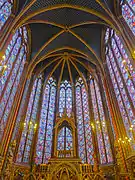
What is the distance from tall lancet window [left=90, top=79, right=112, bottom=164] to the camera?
13.2m

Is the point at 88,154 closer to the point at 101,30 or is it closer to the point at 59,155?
the point at 59,155

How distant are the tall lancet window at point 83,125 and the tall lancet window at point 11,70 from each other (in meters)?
7.03

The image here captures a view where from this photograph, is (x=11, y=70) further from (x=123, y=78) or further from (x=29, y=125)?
(x=123, y=78)

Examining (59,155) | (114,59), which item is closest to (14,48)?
(114,59)

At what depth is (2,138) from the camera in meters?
11.2

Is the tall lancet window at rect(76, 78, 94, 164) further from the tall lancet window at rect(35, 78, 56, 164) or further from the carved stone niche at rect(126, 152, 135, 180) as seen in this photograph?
the carved stone niche at rect(126, 152, 135, 180)

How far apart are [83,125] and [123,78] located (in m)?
6.41

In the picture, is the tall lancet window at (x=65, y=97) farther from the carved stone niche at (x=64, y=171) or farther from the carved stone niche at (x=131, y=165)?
the carved stone niche at (x=131, y=165)

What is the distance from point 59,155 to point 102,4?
12.4 m

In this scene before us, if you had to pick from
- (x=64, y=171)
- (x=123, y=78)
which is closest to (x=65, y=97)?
(x=123, y=78)

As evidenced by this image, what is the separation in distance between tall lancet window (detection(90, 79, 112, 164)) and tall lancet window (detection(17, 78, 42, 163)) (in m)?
5.62

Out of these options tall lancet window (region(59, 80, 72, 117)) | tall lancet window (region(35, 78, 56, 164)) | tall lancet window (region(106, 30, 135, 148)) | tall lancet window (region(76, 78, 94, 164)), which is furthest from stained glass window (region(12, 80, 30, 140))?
tall lancet window (region(106, 30, 135, 148))

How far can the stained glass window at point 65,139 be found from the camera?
14.4 metres

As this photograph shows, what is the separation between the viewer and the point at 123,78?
12461 mm
